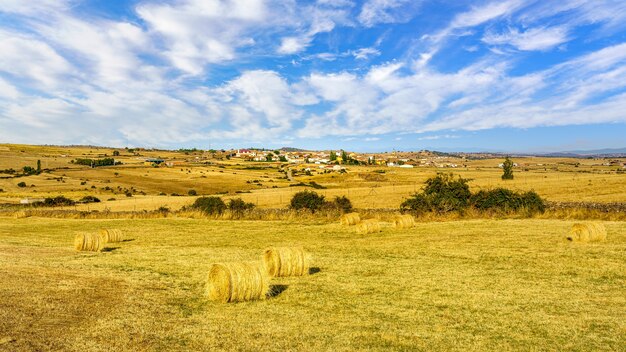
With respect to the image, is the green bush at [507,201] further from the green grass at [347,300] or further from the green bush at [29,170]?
the green bush at [29,170]

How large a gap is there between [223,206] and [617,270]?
34.1 metres

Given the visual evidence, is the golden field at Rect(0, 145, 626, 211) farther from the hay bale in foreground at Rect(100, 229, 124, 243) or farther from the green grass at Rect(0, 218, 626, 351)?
the green grass at Rect(0, 218, 626, 351)

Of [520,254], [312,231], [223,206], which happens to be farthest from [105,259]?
[223,206]

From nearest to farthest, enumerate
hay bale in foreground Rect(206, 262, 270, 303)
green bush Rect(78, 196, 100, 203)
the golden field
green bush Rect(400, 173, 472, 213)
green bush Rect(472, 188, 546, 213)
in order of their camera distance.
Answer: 1. hay bale in foreground Rect(206, 262, 270, 303)
2. green bush Rect(472, 188, 546, 213)
3. green bush Rect(400, 173, 472, 213)
4. the golden field
5. green bush Rect(78, 196, 100, 203)

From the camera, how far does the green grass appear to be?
25.7ft

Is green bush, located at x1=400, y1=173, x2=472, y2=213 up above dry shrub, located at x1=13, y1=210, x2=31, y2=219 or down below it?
above

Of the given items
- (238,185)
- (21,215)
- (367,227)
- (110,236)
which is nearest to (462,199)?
(367,227)

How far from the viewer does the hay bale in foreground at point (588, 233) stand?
60.5ft

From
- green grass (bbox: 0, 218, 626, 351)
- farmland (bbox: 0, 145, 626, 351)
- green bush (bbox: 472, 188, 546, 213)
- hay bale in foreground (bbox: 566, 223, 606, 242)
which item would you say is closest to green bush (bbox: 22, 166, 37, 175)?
farmland (bbox: 0, 145, 626, 351)

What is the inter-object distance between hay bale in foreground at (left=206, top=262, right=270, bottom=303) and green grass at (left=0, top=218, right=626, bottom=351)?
34 centimetres

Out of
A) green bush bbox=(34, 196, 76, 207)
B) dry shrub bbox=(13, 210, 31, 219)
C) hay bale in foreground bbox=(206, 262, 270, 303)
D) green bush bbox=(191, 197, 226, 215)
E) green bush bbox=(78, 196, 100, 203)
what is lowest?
green bush bbox=(78, 196, 100, 203)

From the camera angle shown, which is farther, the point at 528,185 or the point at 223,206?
the point at 528,185

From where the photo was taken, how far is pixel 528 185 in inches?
2608

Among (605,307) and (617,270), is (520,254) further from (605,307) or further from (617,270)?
(605,307)
